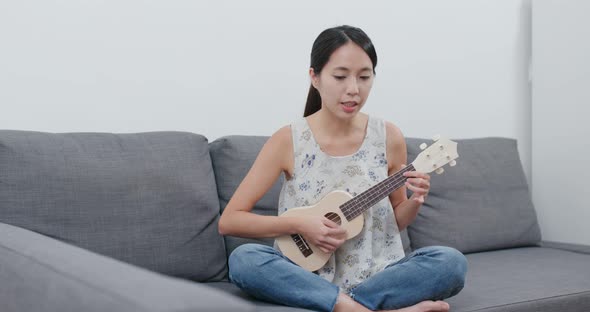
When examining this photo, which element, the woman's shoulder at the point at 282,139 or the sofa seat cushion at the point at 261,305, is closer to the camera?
the sofa seat cushion at the point at 261,305

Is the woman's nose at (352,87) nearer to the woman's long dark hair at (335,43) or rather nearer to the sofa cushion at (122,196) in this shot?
the woman's long dark hair at (335,43)

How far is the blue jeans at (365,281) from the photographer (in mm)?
1644

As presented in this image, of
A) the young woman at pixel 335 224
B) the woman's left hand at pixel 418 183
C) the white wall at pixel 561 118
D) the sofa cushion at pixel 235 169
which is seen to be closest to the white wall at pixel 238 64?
the white wall at pixel 561 118

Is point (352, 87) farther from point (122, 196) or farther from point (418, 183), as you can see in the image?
point (122, 196)

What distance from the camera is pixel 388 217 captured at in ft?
6.40

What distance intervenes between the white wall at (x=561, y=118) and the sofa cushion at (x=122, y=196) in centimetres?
150

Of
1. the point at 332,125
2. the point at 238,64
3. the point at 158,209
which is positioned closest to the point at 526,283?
the point at 332,125

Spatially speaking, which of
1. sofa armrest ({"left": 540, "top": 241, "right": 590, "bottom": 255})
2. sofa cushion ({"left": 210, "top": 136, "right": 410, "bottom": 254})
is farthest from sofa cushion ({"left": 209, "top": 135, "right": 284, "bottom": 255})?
sofa armrest ({"left": 540, "top": 241, "right": 590, "bottom": 255})

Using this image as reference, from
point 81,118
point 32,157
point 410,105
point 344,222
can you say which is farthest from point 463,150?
point 32,157

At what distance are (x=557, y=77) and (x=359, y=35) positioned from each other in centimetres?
135

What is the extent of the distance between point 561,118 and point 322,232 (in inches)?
61.3

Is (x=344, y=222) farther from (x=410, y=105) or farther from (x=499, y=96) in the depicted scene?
(x=499, y=96)

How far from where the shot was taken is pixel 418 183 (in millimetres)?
1826

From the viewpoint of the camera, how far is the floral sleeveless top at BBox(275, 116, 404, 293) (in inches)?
72.7
